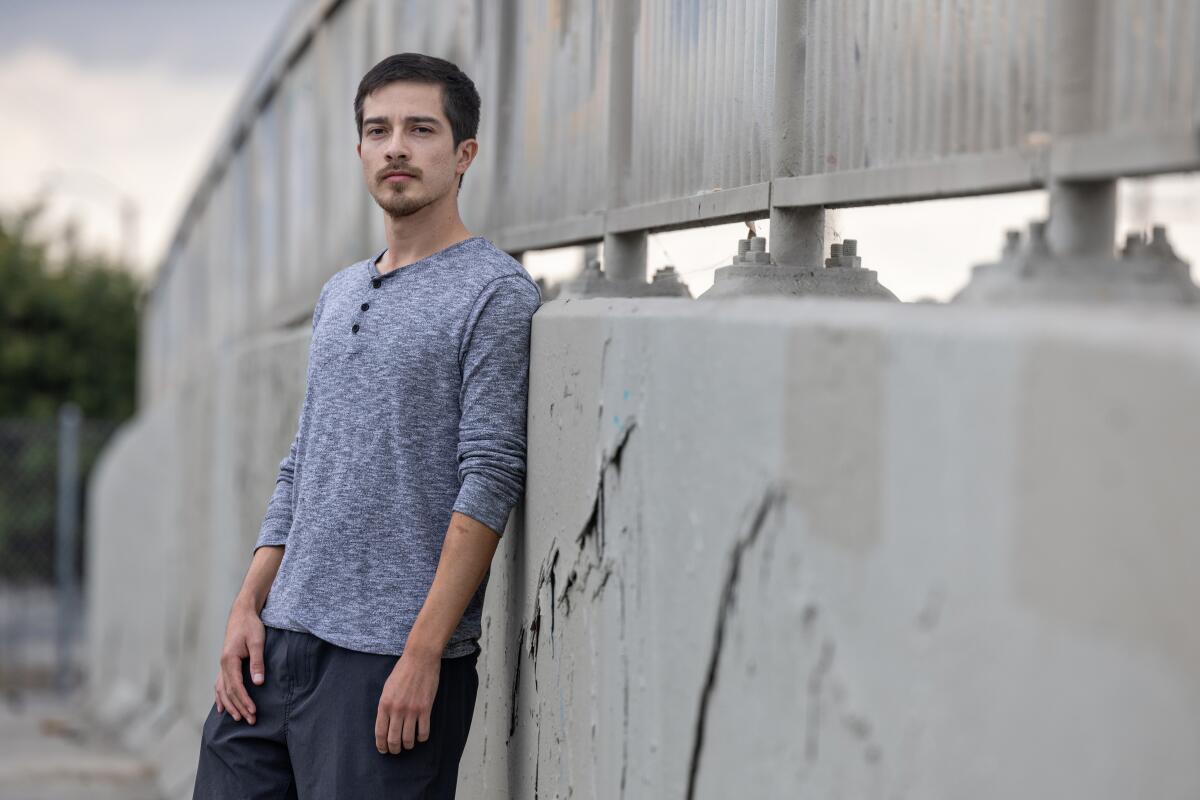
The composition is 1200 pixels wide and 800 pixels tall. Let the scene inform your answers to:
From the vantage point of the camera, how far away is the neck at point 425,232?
3051 mm

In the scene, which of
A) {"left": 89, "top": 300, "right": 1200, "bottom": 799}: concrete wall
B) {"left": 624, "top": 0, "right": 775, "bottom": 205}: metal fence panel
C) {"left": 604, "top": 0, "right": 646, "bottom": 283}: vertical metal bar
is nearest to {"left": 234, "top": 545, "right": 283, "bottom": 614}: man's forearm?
{"left": 89, "top": 300, "right": 1200, "bottom": 799}: concrete wall

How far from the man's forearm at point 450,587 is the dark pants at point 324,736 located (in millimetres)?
135

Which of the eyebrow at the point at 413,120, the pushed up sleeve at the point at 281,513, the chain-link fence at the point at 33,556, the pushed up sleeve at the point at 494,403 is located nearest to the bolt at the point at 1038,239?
the pushed up sleeve at the point at 494,403

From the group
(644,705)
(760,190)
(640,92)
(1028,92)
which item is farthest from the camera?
A: (640,92)

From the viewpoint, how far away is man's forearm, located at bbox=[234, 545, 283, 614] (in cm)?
317

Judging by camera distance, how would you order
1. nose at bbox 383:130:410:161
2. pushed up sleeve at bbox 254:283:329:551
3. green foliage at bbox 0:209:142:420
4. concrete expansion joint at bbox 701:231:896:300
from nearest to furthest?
concrete expansion joint at bbox 701:231:896:300 → nose at bbox 383:130:410:161 → pushed up sleeve at bbox 254:283:329:551 → green foliage at bbox 0:209:142:420

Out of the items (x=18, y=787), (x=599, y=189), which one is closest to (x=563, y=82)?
(x=599, y=189)

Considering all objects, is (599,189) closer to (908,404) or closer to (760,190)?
(760,190)

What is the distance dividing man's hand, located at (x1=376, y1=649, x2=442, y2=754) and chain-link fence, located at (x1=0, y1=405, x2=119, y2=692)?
14538 millimetres

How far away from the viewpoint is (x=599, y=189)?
361 centimetres

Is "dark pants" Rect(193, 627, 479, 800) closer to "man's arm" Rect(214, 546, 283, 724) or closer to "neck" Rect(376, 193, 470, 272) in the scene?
"man's arm" Rect(214, 546, 283, 724)

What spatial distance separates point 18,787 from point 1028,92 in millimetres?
7117

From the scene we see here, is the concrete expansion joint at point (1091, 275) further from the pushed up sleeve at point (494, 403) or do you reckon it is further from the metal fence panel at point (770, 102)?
the pushed up sleeve at point (494, 403)

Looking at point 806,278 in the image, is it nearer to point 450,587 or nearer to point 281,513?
point 450,587
